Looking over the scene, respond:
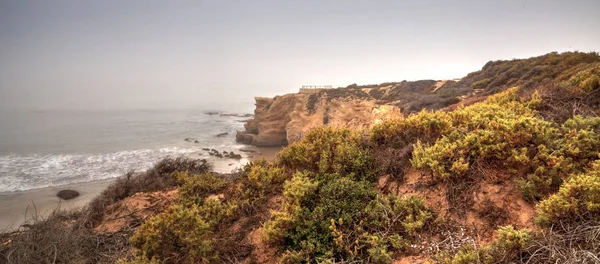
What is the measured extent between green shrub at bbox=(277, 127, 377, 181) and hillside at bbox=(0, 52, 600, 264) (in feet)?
0.10

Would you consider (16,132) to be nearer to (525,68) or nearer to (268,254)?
(268,254)

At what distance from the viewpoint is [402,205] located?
14.0 ft

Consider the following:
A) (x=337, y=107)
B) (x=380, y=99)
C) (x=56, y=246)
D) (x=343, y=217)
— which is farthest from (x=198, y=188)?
(x=380, y=99)

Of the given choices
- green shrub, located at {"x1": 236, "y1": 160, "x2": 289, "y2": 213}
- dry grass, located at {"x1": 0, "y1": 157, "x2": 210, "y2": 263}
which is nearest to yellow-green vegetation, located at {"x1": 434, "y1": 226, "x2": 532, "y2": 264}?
green shrub, located at {"x1": 236, "y1": 160, "x2": 289, "y2": 213}

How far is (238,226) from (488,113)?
18.2 feet

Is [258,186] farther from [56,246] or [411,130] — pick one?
[411,130]

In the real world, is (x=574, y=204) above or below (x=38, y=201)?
above

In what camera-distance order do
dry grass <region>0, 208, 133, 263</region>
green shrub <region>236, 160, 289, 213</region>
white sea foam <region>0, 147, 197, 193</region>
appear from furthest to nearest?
white sea foam <region>0, 147, 197, 193</region>
green shrub <region>236, 160, 289, 213</region>
dry grass <region>0, 208, 133, 263</region>

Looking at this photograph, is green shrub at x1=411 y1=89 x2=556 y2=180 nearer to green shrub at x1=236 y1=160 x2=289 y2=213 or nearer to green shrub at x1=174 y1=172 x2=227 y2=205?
green shrub at x1=236 y1=160 x2=289 y2=213

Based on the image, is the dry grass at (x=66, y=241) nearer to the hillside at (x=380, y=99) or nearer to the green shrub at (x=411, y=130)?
the green shrub at (x=411, y=130)

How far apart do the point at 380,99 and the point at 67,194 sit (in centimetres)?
2345

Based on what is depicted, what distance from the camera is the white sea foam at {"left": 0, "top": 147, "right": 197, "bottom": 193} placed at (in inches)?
687

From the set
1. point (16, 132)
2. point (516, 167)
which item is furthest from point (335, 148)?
point (16, 132)

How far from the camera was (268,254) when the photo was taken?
4.54 metres
